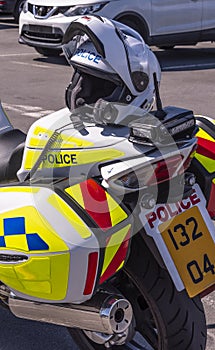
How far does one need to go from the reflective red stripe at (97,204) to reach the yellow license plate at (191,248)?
0.26 m

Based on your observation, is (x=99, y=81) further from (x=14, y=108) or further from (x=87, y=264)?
(x=14, y=108)

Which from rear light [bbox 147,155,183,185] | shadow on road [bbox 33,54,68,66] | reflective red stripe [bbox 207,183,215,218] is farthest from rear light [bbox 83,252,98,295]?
shadow on road [bbox 33,54,68,66]

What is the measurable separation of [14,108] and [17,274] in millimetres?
6429

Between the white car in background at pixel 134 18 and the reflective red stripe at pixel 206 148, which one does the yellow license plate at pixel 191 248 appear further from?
the white car in background at pixel 134 18

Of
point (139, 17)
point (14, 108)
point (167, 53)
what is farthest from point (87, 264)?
point (167, 53)

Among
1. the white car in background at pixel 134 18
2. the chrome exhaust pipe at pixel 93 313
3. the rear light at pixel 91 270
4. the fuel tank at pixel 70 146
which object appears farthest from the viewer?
the white car in background at pixel 134 18

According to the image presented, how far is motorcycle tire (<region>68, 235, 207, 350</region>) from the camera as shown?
2.89m

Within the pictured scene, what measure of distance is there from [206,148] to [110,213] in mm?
807

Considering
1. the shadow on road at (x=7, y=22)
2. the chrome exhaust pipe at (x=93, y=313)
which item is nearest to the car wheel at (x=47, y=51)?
the shadow on road at (x=7, y=22)

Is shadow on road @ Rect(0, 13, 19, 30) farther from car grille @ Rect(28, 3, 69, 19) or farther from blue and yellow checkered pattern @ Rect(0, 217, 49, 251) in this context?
blue and yellow checkered pattern @ Rect(0, 217, 49, 251)

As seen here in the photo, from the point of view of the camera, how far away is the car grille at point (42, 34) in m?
11.6

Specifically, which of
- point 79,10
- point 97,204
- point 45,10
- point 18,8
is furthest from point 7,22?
point 97,204

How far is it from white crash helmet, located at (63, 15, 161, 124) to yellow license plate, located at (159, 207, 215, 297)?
18.9 inches

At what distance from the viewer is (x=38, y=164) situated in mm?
3133
